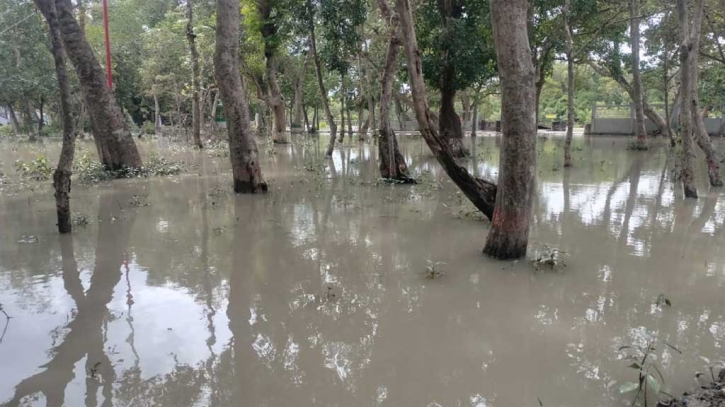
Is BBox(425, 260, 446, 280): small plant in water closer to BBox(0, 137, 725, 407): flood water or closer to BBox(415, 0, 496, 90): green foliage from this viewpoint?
BBox(0, 137, 725, 407): flood water

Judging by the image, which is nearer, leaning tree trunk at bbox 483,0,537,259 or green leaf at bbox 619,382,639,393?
green leaf at bbox 619,382,639,393

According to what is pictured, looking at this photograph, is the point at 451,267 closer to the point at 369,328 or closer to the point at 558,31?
the point at 369,328

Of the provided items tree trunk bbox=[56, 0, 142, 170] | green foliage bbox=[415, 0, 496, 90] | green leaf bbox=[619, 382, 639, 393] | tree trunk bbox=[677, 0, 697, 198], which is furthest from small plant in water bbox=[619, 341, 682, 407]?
green foliage bbox=[415, 0, 496, 90]

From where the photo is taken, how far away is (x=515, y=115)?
18.5 ft

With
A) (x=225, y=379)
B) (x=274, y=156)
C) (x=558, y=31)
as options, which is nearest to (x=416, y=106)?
(x=225, y=379)

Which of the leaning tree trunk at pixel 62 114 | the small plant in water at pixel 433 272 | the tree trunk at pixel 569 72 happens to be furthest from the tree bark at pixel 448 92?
the leaning tree trunk at pixel 62 114

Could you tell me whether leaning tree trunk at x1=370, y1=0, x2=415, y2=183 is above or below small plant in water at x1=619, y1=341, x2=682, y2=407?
above

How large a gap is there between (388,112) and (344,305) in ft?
25.1

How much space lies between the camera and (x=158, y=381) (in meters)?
3.48

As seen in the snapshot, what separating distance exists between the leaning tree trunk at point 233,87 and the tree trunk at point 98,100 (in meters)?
4.18

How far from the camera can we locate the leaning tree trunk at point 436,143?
7.49 meters

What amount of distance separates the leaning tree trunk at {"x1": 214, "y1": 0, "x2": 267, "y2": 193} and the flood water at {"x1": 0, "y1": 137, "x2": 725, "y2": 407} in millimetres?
Result: 1485

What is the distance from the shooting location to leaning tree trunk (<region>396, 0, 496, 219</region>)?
7.49 metres

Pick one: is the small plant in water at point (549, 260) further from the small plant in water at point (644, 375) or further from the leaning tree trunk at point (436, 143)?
the small plant in water at point (644, 375)
